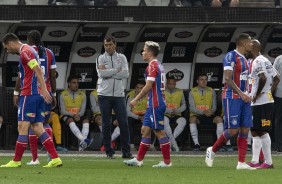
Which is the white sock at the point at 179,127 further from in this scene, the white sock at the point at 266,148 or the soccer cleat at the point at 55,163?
the soccer cleat at the point at 55,163

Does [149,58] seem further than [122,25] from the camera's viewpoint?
No

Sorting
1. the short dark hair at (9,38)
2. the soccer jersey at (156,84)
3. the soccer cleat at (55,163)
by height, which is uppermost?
the short dark hair at (9,38)

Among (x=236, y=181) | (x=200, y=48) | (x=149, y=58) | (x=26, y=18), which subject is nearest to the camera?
(x=236, y=181)

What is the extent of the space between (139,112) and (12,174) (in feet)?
30.7

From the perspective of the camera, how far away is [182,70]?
83.3 feet

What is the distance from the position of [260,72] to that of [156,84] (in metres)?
1.59

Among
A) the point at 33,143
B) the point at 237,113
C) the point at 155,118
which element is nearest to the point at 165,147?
the point at 155,118

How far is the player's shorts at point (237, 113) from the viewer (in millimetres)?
16562

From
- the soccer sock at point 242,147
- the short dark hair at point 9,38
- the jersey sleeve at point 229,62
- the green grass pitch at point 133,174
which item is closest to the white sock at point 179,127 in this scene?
the green grass pitch at point 133,174

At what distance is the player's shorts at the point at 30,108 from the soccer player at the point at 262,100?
330 centimetres

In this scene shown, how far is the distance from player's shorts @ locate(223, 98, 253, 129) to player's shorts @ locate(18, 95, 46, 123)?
9.06 ft

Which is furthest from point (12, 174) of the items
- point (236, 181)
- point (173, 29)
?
point (173, 29)

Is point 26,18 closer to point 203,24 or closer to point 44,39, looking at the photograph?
point 44,39

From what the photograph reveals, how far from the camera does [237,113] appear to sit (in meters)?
16.6
